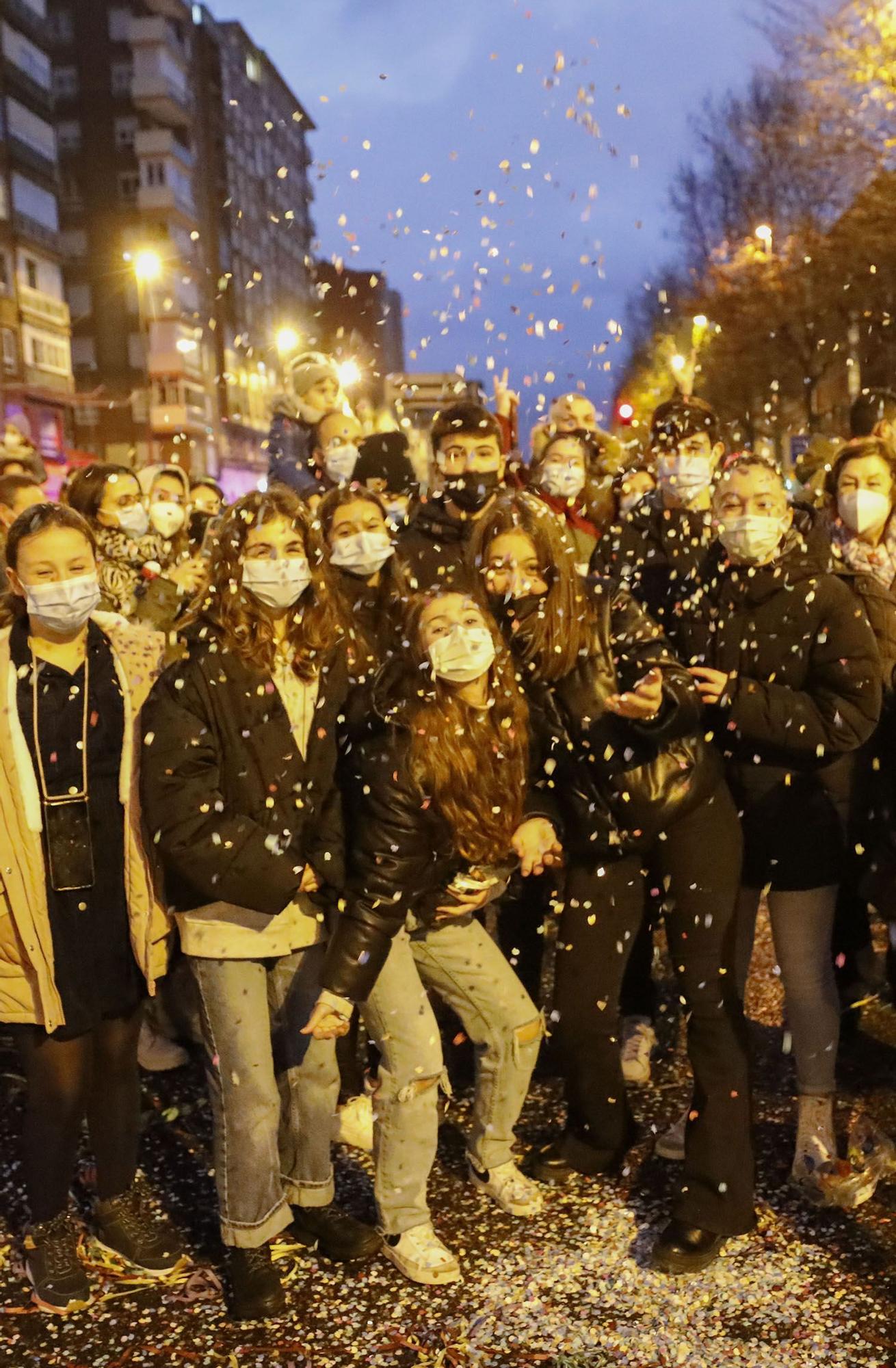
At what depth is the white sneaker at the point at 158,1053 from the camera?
5.55m

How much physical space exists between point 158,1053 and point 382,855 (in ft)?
7.66

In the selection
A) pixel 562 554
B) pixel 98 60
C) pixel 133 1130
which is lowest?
pixel 133 1130

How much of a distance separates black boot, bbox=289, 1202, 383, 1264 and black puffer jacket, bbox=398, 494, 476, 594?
88.9 inches

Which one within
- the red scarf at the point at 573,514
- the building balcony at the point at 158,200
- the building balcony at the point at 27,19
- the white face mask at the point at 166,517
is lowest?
the red scarf at the point at 573,514

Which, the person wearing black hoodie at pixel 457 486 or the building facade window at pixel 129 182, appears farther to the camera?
the building facade window at pixel 129 182

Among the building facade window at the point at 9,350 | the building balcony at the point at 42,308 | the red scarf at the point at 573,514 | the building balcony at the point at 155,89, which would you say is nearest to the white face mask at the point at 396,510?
the red scarf at the point at 573,514

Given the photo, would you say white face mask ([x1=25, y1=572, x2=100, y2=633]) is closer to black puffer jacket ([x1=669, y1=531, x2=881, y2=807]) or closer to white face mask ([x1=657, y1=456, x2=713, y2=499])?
black puffer jacket ([x1=669, y1=531, x2=881, y2=807])

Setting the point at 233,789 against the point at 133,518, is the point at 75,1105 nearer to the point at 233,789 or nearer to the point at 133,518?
the point at 233,789

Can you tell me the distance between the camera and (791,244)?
30.2 meters

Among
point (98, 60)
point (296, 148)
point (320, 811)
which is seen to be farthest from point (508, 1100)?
point (296, 148)

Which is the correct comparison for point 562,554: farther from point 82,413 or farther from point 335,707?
point 82,413

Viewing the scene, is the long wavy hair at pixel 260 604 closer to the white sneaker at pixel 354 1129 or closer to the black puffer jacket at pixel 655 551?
the black puffer jacket at pixel 655 551

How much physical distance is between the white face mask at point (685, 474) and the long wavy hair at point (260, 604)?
6.46ft

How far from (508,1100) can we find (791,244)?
29.5 m
